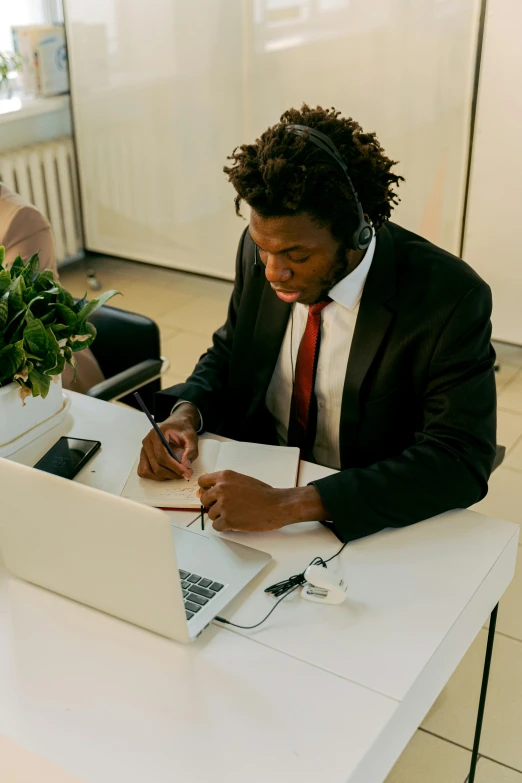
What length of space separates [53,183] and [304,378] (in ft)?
10.9

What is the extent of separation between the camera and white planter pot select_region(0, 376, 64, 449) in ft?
5.91

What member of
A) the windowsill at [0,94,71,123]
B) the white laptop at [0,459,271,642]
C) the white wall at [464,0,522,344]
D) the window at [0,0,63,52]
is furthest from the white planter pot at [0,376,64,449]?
the window at [0,0,63,52]

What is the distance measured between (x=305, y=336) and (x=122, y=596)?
809mm

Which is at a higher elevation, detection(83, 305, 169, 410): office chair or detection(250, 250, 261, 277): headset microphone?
detection(250, 250, 261, 277): headset microphone

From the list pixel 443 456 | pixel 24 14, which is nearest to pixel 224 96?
pixel 24 14

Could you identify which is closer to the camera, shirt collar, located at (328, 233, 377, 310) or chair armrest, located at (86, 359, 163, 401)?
shirt collar, located at (328, 233, 377, 310)

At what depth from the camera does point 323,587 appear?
1456mm

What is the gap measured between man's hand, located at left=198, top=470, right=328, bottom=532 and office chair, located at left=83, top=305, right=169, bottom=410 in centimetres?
85

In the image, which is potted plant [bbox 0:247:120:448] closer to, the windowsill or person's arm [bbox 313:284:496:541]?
person's arm [bbox 313:284:496:541]

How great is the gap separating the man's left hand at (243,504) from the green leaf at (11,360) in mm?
427

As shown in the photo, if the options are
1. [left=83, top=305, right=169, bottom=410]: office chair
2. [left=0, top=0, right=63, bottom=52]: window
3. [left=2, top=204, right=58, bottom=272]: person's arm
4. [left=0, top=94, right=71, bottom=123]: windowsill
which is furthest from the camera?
[left=0, top=0, right=63, bottom=52]: window

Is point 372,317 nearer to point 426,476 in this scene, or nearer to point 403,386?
point 403,386

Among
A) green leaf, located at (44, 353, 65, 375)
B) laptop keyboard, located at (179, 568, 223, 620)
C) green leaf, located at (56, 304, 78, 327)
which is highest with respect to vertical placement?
green leaf, located at (56, 304, 78, 327)

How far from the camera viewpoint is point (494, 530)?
162 centimetres
